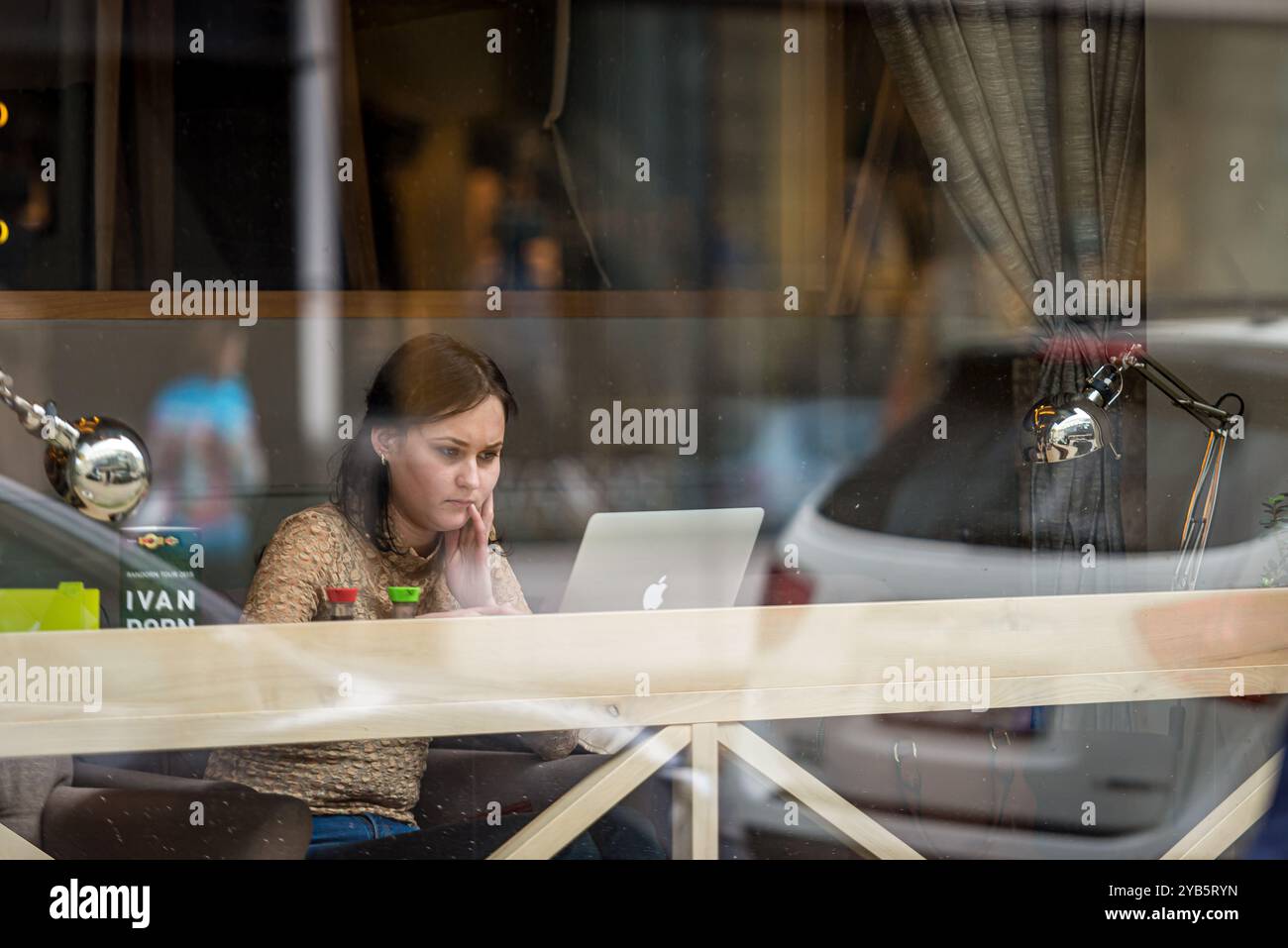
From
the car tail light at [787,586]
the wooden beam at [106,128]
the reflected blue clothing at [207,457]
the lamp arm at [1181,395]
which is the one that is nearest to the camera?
the lamp arm at [1181,395]

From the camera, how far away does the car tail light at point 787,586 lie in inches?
98.0

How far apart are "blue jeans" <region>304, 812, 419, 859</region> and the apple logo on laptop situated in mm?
502

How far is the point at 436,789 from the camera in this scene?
1767mm

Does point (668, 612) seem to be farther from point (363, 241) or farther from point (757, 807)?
point (363, 241)

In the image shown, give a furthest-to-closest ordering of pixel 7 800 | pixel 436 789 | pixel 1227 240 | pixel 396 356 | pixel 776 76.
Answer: pixel 776 76
pixel 1227 240
pixel 396 356
pixel 436 789
pixel 7 800

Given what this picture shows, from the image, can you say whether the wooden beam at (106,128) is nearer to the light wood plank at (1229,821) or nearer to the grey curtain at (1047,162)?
the grey curtain at (1047,162)

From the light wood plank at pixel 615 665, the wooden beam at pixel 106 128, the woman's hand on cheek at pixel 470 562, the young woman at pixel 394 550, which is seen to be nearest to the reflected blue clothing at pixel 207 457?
the wooden beam at pixel 106 128

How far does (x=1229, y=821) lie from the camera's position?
1.90 m

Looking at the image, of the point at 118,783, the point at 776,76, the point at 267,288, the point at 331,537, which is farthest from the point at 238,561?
the point at 776,76

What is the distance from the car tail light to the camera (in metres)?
2.49

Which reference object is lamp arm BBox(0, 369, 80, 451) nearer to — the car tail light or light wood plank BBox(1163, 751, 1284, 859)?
the car tail light

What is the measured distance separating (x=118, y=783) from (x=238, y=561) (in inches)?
48.7

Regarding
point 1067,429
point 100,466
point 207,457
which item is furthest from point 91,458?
point 1067,429

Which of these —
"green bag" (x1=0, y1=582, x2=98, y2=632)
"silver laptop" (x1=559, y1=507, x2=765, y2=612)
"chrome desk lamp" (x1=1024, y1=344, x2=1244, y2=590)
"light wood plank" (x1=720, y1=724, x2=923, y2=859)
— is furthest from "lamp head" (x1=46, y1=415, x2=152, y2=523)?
"chrome desk lamp" (x1=1024, y1=344, x2=1244, y2=590)
